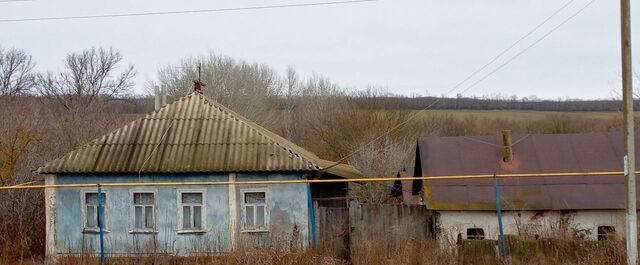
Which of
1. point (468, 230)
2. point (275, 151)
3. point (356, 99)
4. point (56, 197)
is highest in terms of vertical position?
point (356, 99)

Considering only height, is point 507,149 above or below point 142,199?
above

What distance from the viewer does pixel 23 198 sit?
58.8ft

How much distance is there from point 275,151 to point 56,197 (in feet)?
18.2

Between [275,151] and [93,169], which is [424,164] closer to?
[275,151]

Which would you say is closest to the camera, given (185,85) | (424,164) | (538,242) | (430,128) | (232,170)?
(538,242)

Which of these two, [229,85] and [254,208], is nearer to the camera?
[254,208]

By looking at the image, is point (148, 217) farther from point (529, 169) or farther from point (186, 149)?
point (529, 169)

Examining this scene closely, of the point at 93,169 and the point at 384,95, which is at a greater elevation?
the point at 384,95

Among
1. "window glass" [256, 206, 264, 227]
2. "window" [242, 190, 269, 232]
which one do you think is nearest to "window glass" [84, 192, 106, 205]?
"window" [242, 190, 269, 232]

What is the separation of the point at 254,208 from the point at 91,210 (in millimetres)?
4102

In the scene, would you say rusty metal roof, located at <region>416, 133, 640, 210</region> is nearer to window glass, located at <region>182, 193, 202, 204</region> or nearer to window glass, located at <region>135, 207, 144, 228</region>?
window glass, located at <region>182, 193, 202, 204</region>

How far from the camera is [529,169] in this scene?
16906mm

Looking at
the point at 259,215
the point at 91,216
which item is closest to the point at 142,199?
the point at 91,216

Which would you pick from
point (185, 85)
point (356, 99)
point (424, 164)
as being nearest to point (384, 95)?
point (356, 99)
